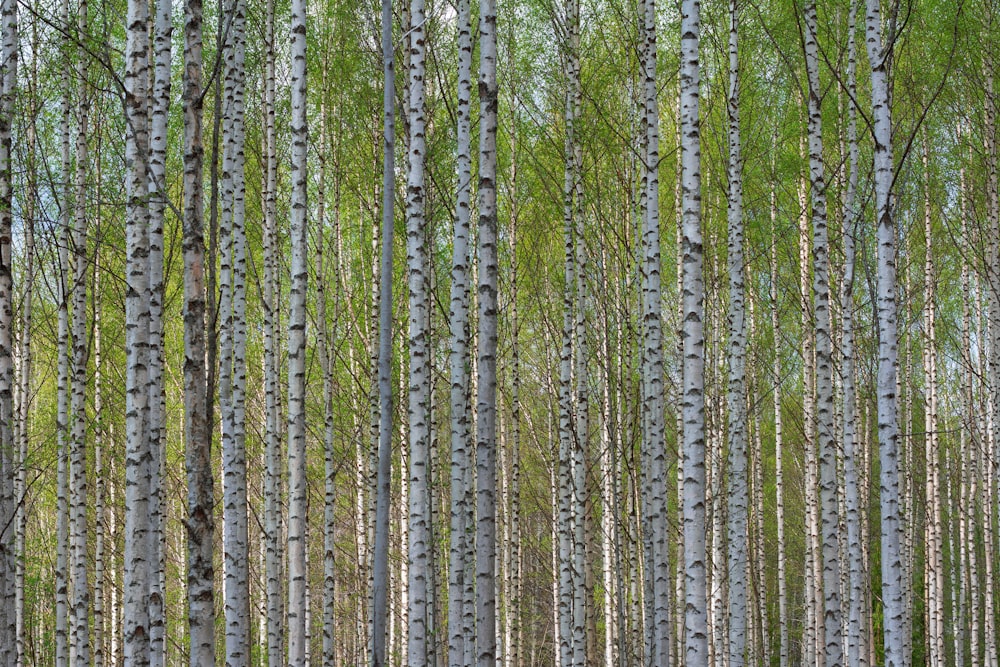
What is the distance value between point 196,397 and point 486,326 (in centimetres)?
161

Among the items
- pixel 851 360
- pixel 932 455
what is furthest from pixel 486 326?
pixel 932 455

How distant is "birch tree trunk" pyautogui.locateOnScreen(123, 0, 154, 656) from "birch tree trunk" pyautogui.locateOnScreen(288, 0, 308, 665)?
3.10ft

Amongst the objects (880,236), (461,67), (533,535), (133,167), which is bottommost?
(533,535)

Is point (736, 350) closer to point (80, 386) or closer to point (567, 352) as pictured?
point (567, 352)

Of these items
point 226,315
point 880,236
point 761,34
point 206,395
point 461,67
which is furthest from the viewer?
point 761,34

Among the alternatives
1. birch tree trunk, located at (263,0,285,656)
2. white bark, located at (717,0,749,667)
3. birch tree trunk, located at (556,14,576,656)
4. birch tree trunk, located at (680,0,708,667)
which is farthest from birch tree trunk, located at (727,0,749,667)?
birch tree trunk, located at (263,0,285,656)

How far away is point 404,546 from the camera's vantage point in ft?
40.3

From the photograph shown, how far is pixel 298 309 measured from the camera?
6.28 meters

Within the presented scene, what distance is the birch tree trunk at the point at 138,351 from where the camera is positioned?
208 inches

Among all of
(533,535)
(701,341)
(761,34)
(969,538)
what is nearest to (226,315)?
(701,341)

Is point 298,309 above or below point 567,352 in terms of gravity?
above

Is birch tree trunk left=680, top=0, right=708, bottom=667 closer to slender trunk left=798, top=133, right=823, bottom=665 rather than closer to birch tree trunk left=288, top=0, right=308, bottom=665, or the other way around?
birch tree trunk left=288, top=0, right=308, bottom=665

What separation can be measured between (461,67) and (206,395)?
2.30m

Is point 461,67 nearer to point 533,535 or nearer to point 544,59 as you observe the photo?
point 544,59
